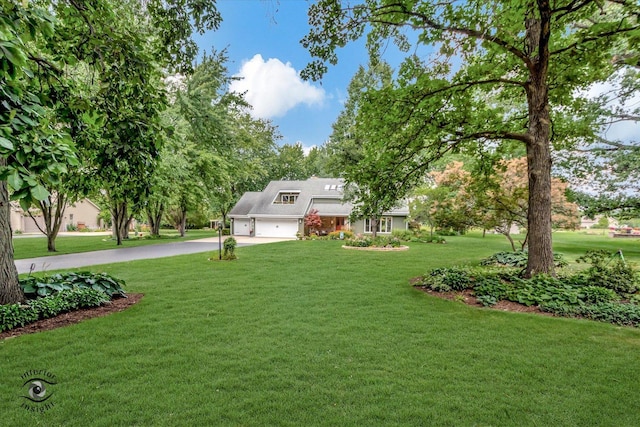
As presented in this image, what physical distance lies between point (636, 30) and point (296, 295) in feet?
23.9

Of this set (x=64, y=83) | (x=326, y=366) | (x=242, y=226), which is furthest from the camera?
(x=242, y=226)

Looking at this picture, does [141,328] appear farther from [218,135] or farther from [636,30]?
[218,135]

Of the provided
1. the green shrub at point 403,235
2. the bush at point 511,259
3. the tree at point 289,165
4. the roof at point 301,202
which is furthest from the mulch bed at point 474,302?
the tree at point 289,165

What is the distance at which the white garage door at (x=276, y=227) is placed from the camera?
26.8 m

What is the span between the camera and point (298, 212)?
2644 centimetres

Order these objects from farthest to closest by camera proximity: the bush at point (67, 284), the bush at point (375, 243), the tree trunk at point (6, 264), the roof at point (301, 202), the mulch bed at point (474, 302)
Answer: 1. the roof at point (301, 202)
2. the bush at point (375, 243)
3. the mulch bed at point (474, 302)
4. the bush at point (67, 284)
5. the tree trunk at point (6, 264)

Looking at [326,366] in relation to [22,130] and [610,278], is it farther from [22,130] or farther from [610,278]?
[610,278]

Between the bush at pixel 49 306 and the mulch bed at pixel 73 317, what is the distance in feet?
0.26

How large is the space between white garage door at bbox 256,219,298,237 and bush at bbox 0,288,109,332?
2083cm

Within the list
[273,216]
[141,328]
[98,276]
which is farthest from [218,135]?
[141,328]

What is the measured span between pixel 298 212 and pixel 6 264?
2166cm

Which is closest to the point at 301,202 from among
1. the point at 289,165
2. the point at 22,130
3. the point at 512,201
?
the point at 289,165

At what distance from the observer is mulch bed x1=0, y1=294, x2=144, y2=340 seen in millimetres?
4570

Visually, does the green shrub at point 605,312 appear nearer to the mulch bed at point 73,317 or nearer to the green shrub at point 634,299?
the green shrub at point 634,299
